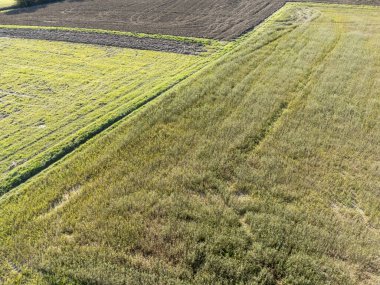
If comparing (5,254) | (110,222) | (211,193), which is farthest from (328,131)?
(5,254)

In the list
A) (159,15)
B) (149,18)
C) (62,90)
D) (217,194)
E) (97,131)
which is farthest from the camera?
(159,15)

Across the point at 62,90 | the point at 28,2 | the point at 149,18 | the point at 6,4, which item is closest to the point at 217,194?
the point at 62,90

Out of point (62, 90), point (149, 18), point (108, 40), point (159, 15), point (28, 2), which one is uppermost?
point (28, 2)

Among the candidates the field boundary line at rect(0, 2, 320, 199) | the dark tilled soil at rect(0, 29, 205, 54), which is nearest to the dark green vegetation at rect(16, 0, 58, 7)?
the dark tilled soil at rect(0, 29, 205, 54)

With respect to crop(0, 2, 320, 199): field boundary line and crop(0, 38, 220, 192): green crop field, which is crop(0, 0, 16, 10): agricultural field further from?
crop(0, 2, 320, 199): field boundary line

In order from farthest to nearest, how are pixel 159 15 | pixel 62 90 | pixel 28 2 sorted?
pixel 28 2 → pixel 159 15 → pixel 62 90

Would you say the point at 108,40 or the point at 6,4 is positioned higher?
the point at 6,4

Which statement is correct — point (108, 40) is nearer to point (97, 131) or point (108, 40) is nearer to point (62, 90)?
point (62, 90)

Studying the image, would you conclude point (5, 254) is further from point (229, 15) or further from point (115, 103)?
point (229, 15)
